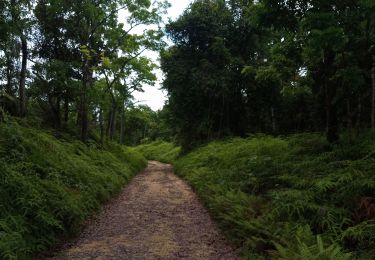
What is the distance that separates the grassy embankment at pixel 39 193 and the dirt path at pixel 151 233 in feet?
1.59

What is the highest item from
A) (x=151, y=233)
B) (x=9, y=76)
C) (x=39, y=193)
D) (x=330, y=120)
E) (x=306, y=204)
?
(x=9, y=76)

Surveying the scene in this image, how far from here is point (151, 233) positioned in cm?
900

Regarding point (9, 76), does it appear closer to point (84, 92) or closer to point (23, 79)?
point (23, 79)

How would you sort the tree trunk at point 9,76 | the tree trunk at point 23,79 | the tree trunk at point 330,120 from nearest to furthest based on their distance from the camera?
1. the tree trunk at point 330,120
2. the tree trunk at point 23,79
3. the tree trunk at point 9,76

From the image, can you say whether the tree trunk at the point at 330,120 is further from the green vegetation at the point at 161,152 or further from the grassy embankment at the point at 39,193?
the green vegetation at the point at 161,152

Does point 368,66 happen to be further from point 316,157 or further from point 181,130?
point 181,130

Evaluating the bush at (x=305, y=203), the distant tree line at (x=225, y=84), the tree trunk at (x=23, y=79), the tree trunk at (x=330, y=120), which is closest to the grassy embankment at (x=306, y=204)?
the bush at (x=305, y=203)

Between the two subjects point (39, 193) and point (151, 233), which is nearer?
point (39, 193)

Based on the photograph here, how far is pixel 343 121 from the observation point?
20.3 m

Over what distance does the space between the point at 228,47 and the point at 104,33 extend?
992cm

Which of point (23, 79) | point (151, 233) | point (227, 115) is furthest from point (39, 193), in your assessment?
point (227, 115)

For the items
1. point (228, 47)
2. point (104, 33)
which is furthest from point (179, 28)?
point (104, 33)

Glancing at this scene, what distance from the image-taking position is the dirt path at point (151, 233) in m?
7.43

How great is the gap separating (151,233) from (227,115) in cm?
2137
